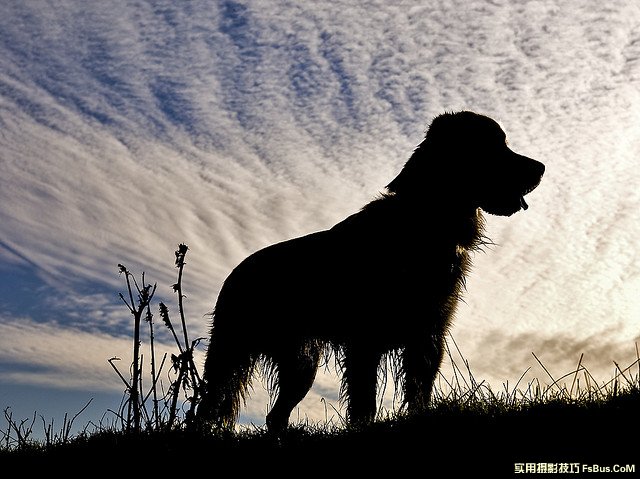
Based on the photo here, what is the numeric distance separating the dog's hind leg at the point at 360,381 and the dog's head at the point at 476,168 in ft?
4.51

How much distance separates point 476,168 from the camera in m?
5.58

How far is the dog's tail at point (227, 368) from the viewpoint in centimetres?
627

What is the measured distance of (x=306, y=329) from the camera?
6.31 meters

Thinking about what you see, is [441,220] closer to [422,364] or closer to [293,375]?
[422,364]

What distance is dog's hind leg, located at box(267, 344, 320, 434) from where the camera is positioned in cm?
640

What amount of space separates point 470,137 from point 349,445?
272 centimetres

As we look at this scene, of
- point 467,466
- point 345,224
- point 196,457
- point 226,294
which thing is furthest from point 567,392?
point 226,294

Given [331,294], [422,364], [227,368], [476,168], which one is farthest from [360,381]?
[476,168]

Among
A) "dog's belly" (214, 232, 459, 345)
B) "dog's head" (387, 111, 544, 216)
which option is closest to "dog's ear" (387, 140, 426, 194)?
"dog's head" (387, 111, 544, 216)

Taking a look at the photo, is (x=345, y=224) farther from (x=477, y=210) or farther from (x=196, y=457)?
(x=196, y=457)

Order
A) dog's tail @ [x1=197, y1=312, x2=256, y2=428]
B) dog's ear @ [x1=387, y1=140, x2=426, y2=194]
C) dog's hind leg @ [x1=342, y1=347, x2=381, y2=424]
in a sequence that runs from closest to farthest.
Result: dog's hind leg @ [x1=342, y1=347, x2=381, y2=424] < dog's ear @ [x1=387, y1=140, x2=426, y2=194] < dog's tail @ [x1=197, y1=312, x2=256, y2=428]

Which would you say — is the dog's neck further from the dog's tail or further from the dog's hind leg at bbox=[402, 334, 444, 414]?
the dog's tail

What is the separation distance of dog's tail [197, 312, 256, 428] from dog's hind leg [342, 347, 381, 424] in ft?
3.62

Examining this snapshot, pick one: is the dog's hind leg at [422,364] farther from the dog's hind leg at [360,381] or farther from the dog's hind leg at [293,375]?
the dog's hind leg at [293,375]
